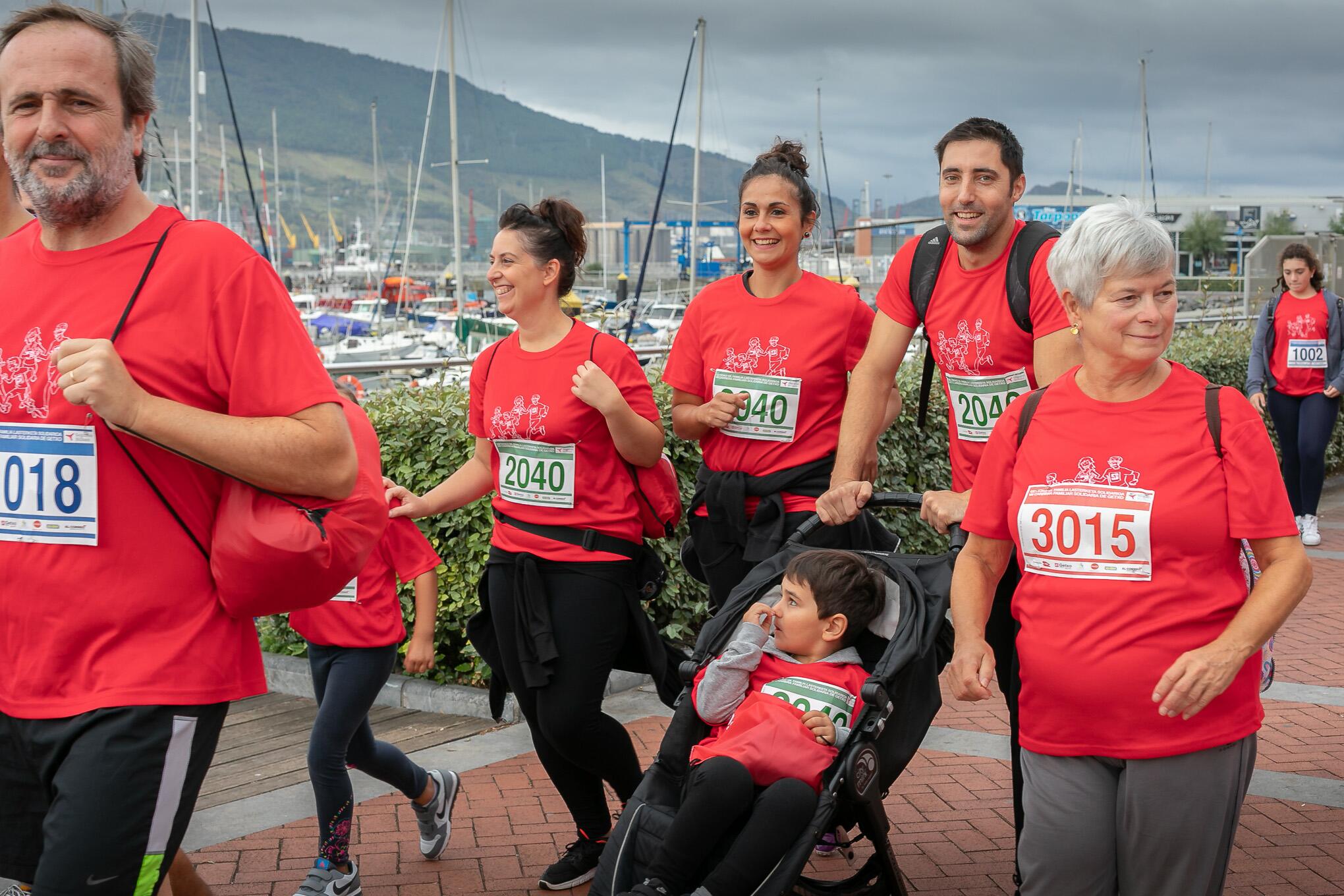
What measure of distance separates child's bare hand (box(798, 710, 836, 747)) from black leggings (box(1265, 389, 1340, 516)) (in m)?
8.01

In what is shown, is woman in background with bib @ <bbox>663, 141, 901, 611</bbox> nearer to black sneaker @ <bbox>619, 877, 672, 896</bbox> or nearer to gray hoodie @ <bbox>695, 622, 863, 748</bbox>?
gray hoodie @ <bbox>695, 622, 863, 748</bbox>

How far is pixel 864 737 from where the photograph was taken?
129 inches

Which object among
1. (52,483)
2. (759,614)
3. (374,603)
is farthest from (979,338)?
(52,483)

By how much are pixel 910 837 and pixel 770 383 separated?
1730 mm

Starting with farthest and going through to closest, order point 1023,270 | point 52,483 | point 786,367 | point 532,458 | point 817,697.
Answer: point 786,367
point 532,458
point 1023,270
point 817,697
point 52,483

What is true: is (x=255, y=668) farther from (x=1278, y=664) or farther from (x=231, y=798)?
(x=1278, y=664)

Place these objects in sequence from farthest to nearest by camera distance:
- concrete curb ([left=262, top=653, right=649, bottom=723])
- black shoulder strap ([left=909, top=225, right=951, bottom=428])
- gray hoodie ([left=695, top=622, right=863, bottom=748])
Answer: concrete curb ([left=262, top=653, right=649, bottom=723])
black shoulder strap ([left=909, top=225, right=951, bottom=428])
gray hoodie ([left=695, top=622, right=863, bottom=748])

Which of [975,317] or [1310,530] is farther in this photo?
[1310,530]

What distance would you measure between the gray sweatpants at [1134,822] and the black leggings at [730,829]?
56 centimetres

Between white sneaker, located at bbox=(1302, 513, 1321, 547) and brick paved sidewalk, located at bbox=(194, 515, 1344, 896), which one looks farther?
white sneaker, located at bbox=(1302, 513, 1321, 547)

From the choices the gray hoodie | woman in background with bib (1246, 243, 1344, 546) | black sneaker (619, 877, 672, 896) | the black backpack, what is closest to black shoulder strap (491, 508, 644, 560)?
the gray hoodie

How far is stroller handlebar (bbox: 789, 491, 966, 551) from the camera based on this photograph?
361cm

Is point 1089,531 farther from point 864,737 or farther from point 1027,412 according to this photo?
point 864,737

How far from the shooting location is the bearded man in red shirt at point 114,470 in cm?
238
